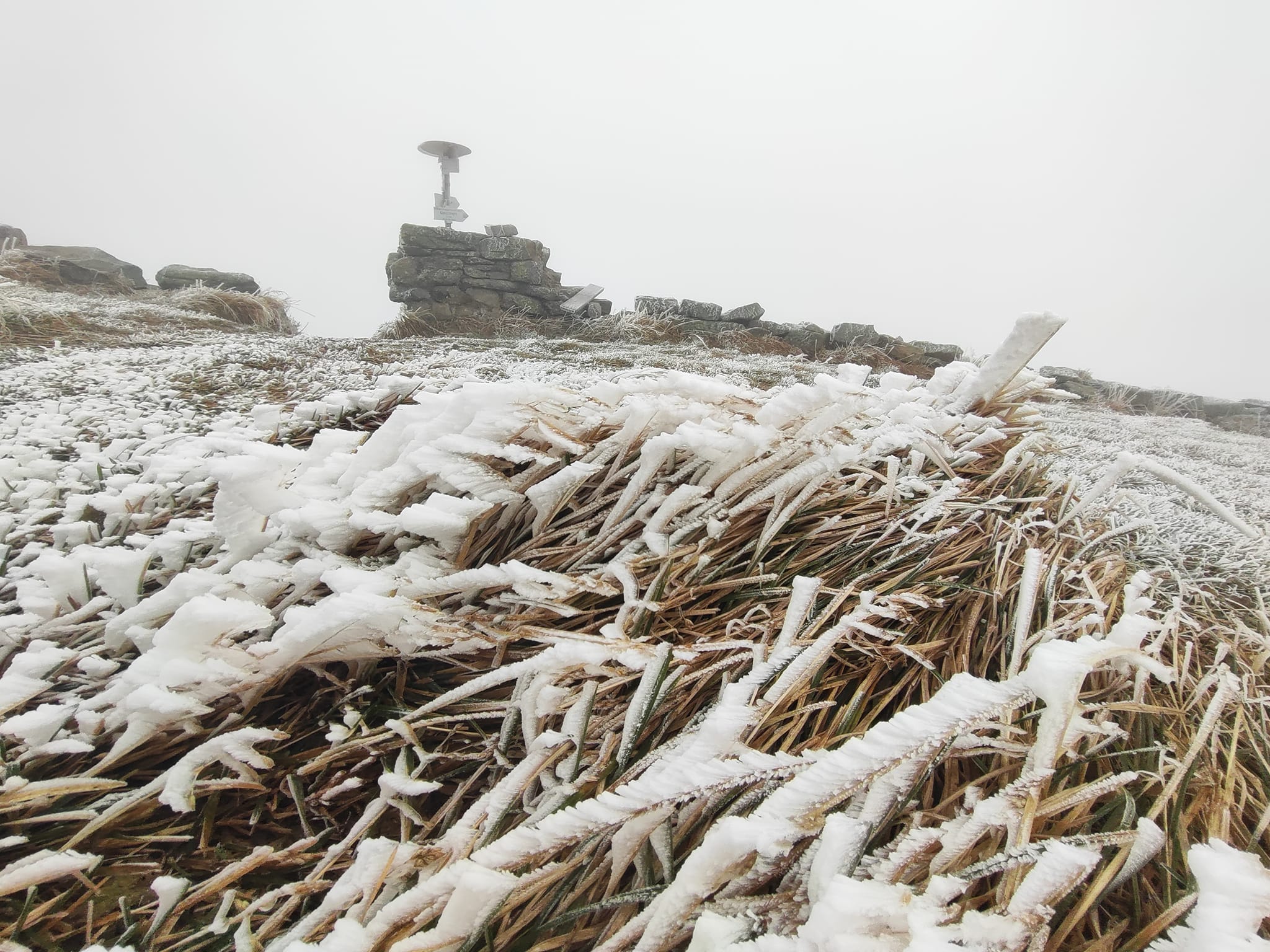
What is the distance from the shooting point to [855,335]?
7.18 meters

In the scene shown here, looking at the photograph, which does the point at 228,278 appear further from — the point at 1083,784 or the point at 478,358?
the point at 1083,784

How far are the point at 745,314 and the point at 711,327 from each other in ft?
2.18

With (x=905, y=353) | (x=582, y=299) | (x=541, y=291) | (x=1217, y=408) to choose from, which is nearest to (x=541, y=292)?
(x=541, y=291)

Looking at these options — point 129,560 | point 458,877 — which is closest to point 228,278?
point 129,560

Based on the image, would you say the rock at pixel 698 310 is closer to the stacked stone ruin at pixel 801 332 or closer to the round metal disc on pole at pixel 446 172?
the stacked stone ruin at pixel 801 332

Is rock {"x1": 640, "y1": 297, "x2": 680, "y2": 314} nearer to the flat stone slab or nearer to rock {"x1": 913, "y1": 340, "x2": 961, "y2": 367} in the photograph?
the flat stone slab

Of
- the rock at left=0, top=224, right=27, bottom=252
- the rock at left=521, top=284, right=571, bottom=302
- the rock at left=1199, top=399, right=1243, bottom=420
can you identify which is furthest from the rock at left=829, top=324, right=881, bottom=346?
the rock at left=0, top=224, right=27, bottom=252

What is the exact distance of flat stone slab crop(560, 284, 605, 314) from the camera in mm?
7754

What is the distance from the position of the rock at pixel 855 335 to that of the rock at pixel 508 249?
13.4 ft

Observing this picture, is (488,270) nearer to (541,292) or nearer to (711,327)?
(541,292)

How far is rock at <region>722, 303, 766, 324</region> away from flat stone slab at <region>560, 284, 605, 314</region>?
1.83 meters

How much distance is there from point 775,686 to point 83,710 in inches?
27.8

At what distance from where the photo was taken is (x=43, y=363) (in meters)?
2.11

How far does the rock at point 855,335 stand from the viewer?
23.6ft
